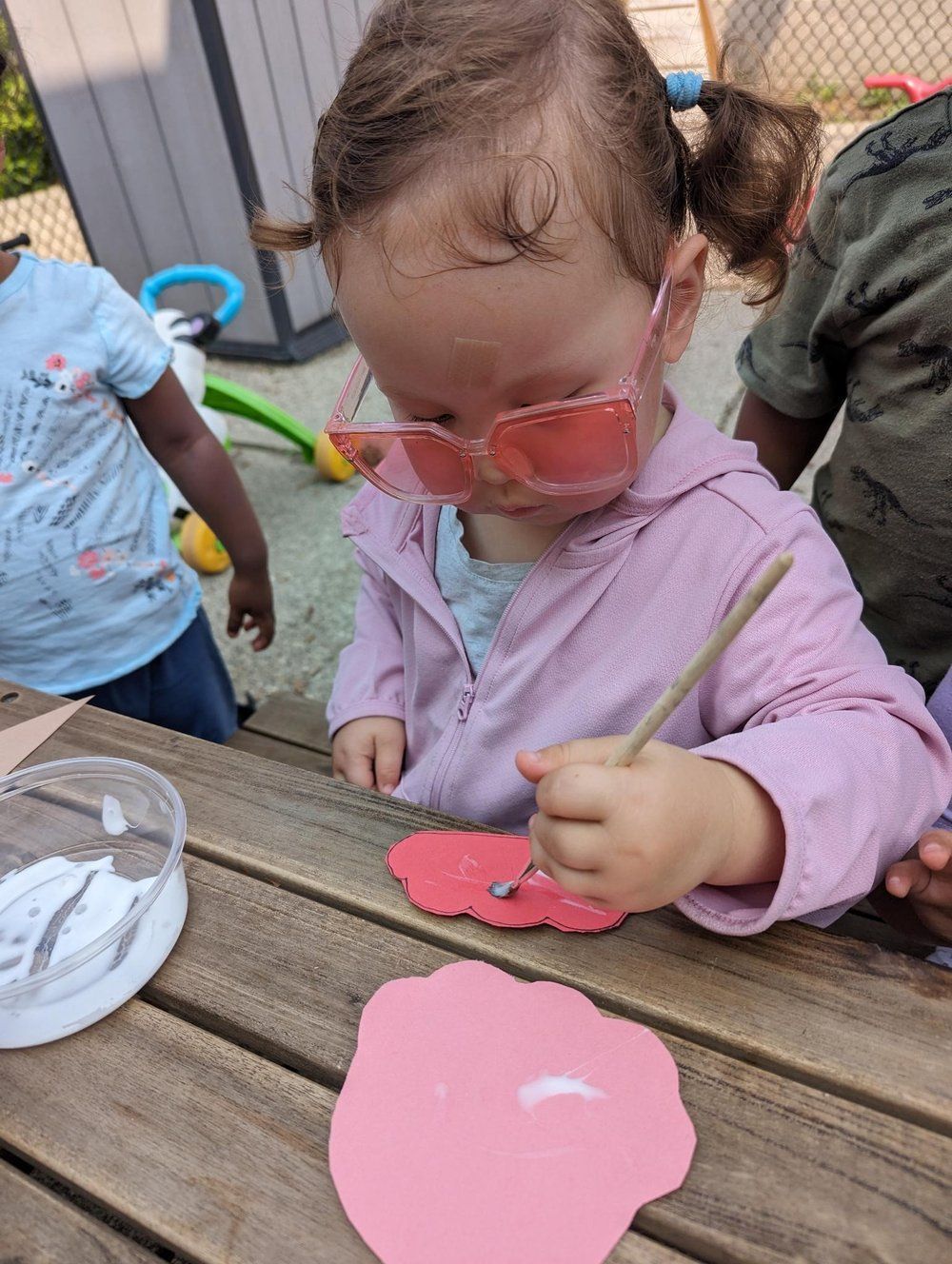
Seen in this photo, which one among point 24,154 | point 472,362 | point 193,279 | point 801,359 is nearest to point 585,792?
point 472,362

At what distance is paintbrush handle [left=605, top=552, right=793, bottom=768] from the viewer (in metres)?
0.51

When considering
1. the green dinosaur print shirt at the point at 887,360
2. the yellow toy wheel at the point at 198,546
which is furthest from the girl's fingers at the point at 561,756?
the yellow toy wheel at the point at 198,546

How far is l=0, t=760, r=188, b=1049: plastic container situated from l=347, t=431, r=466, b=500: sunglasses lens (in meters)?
0.39

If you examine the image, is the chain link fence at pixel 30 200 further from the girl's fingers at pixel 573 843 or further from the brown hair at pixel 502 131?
the girl's fingers at pixel 573 843

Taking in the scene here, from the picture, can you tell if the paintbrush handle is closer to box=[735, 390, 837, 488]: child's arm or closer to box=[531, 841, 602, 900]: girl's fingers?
box=[531, 841, 602, 900]: girl's fingers

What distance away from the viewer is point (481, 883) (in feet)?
2.77

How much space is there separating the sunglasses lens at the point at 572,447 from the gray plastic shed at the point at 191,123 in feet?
9.72

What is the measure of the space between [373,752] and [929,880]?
683 mm

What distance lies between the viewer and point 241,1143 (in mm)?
661

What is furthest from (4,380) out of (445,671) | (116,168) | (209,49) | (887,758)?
(116,168)

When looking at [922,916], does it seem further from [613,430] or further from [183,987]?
[183,987]

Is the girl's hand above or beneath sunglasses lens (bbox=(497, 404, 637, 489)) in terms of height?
beneath

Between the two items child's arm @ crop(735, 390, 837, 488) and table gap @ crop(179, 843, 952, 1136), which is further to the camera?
child's arm @ crop(735, 390, 837, 488)

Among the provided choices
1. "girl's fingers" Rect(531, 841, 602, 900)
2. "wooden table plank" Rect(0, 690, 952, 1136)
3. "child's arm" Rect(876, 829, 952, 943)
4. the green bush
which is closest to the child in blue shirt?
"wooden table plank" Rect(0, 690, 952, 1136)
